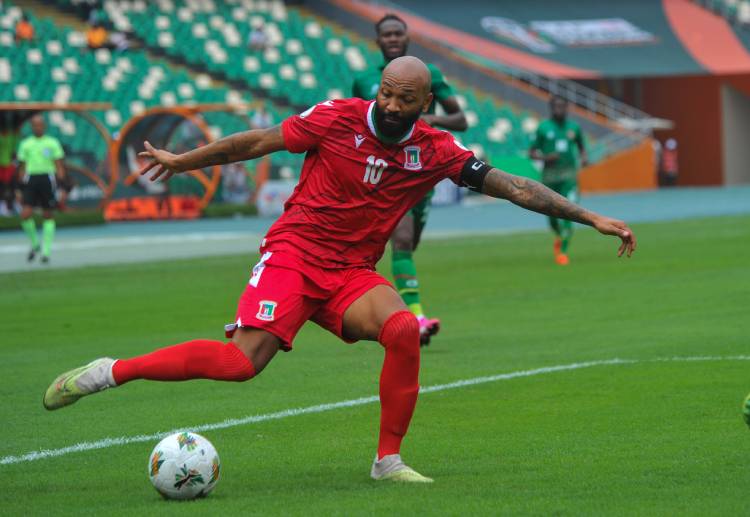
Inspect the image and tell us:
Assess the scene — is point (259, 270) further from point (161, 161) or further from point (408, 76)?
point (408, 76)

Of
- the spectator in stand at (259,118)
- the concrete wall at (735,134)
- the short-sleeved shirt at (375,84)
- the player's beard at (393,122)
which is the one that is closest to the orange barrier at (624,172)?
the concrete wall at (735,134)

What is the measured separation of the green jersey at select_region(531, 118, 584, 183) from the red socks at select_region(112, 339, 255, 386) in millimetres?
15342

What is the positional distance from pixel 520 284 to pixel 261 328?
433 inches

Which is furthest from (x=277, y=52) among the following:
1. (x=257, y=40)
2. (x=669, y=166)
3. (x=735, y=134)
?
(x=735, y=134)

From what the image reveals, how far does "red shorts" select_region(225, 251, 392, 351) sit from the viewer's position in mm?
6340

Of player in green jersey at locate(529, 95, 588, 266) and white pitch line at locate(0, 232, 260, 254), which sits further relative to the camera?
white pitch line at locate(0, 232, 260, 254)

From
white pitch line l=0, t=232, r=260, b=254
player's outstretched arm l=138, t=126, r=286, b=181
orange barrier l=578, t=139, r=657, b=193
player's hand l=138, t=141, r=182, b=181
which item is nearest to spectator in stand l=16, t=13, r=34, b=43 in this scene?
white pitch line l=0, t=232, r=260, b=254

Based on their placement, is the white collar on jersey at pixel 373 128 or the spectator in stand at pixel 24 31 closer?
the white collar on jersey at pixel 373 128

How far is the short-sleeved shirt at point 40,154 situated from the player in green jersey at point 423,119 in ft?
41.0

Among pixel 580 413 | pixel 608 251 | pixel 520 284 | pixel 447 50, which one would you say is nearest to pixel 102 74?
pixel 447 50

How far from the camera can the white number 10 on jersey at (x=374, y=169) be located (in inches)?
255

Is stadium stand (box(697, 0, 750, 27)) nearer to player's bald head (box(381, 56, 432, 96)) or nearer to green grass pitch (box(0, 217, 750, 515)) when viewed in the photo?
green grass pitch (box(0, 217, 750, 515))

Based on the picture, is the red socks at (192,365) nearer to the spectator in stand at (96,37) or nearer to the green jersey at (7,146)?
the green jersey at (7,146)

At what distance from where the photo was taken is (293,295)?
6387mm
